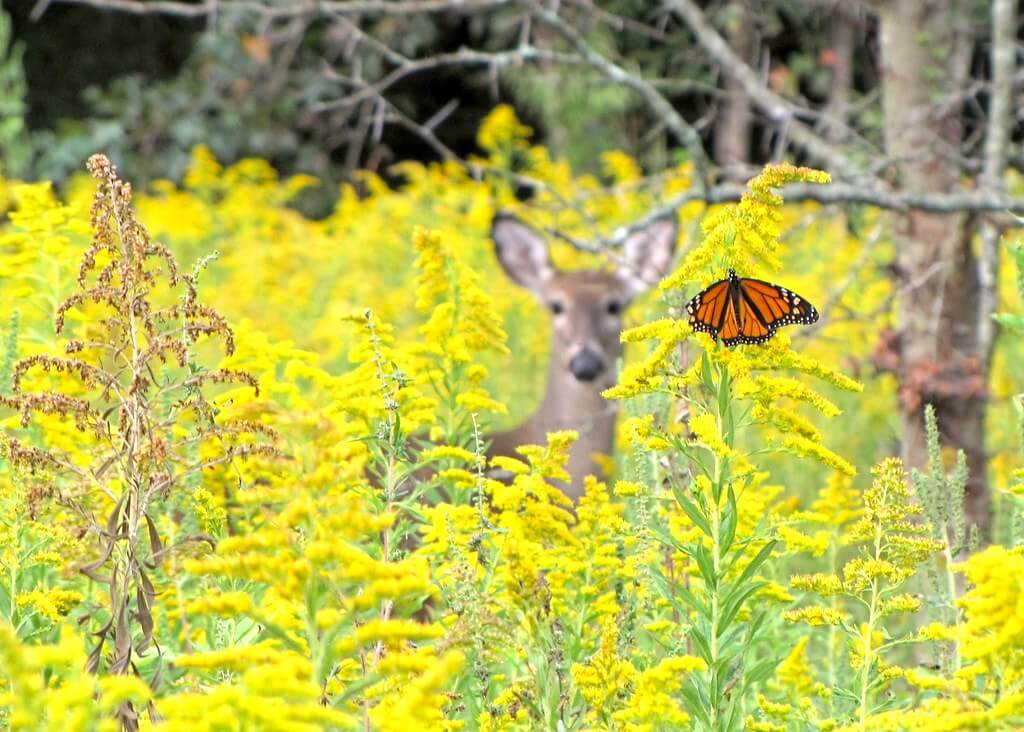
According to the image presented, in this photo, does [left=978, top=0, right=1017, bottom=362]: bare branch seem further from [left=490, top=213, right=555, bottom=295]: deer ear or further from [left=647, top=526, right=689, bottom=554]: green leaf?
[left=647, top=526, right=689, bottom=554]: green leaf

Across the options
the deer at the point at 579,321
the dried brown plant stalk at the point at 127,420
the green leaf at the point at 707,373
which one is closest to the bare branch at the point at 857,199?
the deer at the point at 579,321

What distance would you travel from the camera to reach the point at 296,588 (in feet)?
6.73

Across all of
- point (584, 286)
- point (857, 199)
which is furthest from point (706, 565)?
point (584, 286)

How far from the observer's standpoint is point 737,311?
110 inches

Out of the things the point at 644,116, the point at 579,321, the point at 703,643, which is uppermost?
the point at 644,116

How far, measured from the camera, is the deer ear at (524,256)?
8484 millimetres

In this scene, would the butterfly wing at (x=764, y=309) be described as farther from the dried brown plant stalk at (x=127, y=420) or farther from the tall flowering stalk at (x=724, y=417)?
the dried brown plant stalk at (x=127, y=420)

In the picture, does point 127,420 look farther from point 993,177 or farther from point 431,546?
point 993,177

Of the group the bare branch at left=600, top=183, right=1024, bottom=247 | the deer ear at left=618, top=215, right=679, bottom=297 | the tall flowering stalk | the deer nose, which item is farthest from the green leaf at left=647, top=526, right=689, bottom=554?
the deer ear at left=618, top=215, right=679, bottom=297

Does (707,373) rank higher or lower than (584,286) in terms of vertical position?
lower

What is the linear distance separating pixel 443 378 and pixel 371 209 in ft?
32.1

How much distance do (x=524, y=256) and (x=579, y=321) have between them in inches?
36.9

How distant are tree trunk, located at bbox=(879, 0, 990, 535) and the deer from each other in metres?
1.02

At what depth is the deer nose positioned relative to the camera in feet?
22.6
